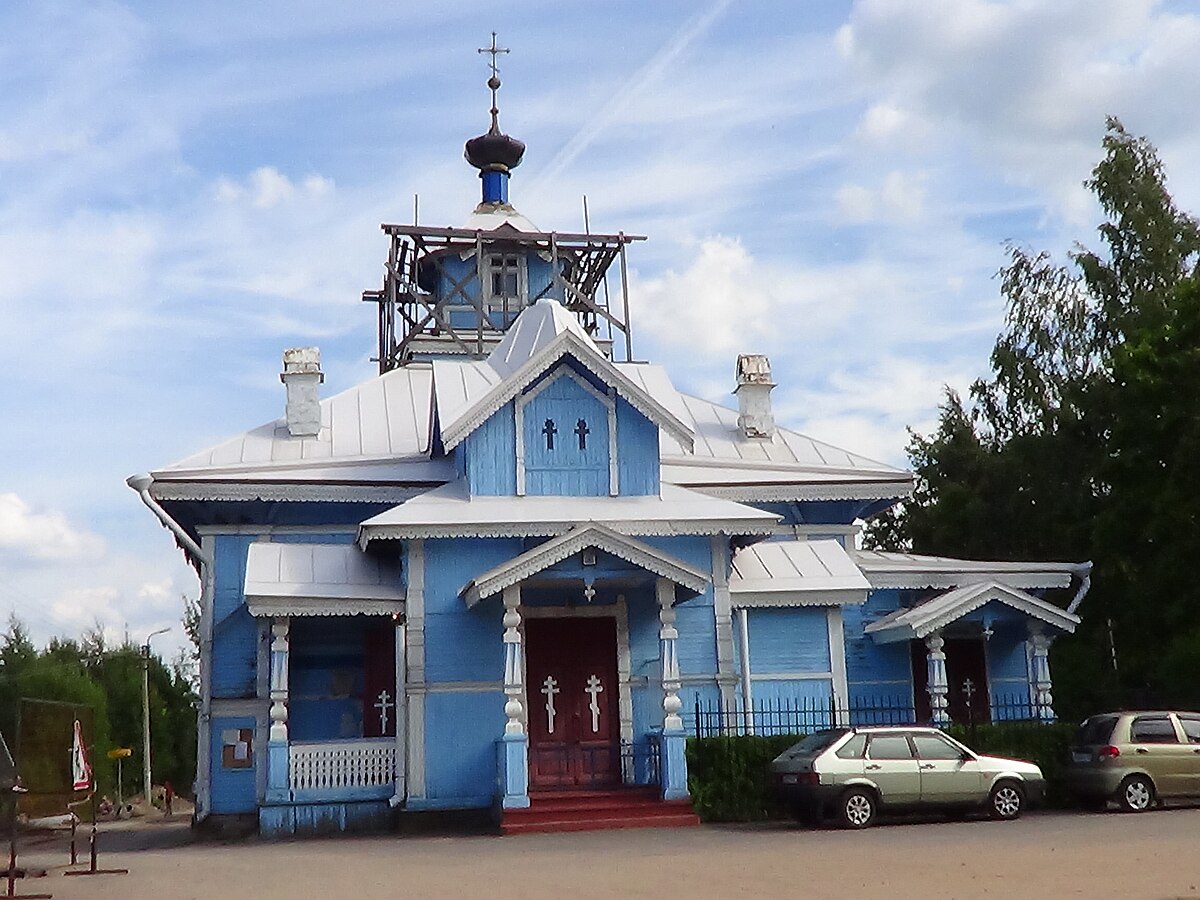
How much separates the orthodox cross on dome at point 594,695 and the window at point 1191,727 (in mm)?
7462

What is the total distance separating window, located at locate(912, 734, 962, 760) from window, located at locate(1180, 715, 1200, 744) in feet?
11.2

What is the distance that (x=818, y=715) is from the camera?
66.6 feet

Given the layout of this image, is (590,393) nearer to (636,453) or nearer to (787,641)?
(636,453)

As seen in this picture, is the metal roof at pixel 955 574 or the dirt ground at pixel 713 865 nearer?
the dirt ground at pixel 713 865

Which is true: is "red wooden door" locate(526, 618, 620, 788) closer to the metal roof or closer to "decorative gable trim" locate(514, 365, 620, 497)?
"decorative gable trim" locate(514, 365, 620, 497)

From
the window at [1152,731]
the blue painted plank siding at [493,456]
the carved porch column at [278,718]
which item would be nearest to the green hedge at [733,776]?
the window at [1152,731]

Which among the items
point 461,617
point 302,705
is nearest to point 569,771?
point 461,617

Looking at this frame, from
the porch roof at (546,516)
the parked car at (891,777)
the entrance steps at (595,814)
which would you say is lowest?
the entrance steps at (595,814)

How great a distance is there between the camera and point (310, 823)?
59.5ft

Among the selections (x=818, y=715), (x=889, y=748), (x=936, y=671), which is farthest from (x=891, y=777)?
(x=936, y=671)

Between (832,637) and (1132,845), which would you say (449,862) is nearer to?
(1132,845)

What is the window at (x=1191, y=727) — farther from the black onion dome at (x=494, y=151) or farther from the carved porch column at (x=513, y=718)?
the black onion dome at (x=494, y=151)

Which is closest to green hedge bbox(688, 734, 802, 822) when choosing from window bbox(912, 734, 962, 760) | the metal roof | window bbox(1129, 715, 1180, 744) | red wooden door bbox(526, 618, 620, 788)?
red wooden door bbox(526, 618, 620, 788)

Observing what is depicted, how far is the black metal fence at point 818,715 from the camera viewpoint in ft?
62.5
